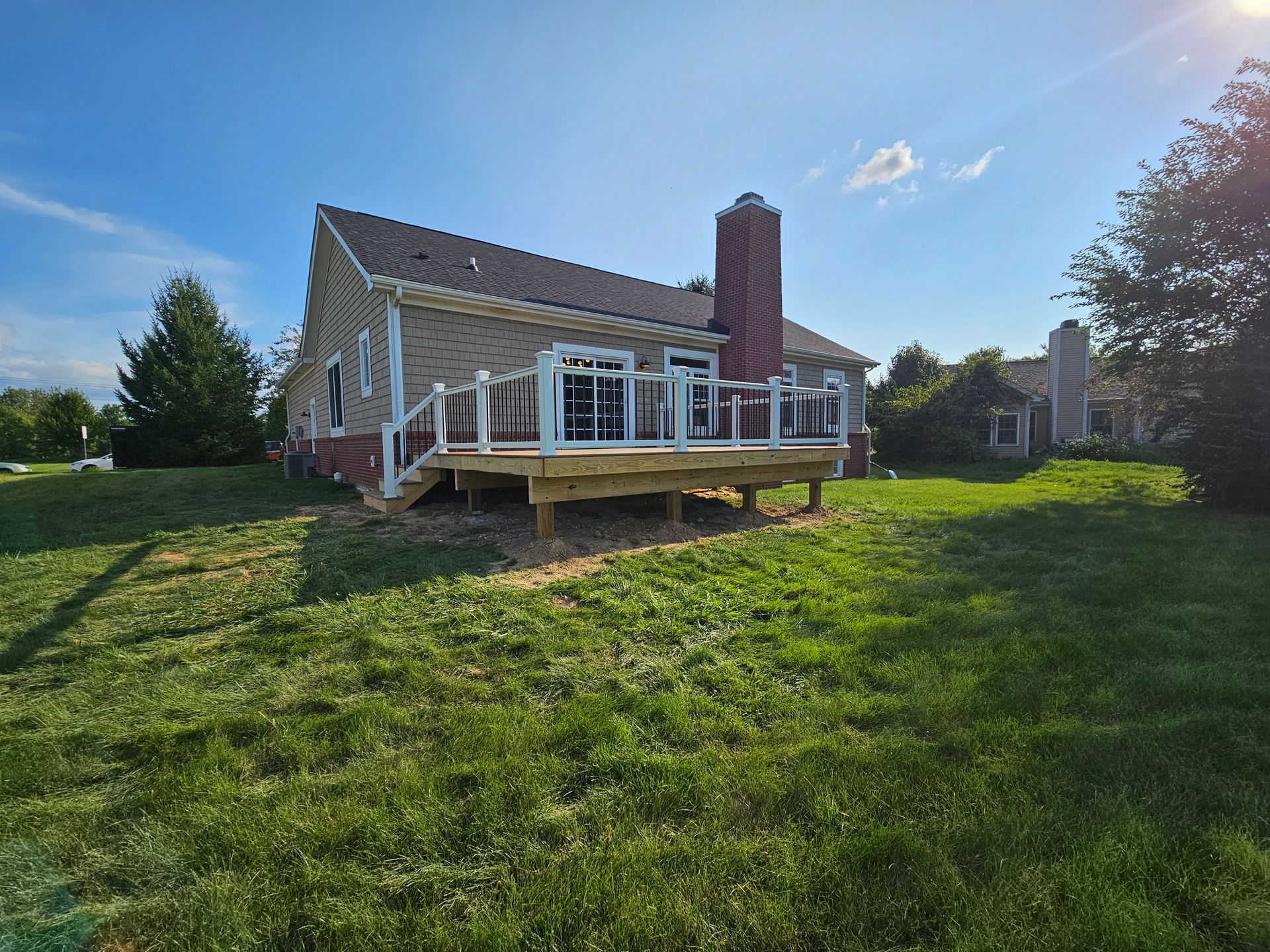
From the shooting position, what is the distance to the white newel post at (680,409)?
20.4 ft

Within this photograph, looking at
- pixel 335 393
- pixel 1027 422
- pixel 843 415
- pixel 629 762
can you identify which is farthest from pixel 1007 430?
pixel 629 762

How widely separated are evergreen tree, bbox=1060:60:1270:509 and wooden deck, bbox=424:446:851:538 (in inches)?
257

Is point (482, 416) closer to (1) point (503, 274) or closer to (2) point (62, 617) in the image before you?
(2) point (62, 617)

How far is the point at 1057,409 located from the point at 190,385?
3402 cm

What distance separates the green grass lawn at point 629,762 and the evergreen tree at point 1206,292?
6275 mm

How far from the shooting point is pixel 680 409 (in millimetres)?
6273

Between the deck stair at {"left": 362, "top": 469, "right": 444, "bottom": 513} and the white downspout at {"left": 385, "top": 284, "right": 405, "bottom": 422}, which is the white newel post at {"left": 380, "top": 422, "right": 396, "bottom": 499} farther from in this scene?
the white downspout at {"left": 385, "top": 284, "right": 405, "bottom": 422}

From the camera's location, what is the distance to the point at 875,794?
187 centimetres

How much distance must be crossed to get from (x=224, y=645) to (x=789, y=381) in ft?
42.4

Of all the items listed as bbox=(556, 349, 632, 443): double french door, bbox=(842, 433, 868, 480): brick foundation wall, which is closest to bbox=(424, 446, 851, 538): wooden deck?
bbox=(556, 349, 632, 443): double french door

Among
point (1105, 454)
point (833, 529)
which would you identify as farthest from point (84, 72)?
point (1105, 454)

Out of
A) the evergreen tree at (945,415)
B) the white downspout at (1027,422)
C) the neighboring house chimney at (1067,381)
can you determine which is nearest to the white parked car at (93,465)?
the evergreen tree at (945,415)

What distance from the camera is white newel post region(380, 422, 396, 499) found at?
7344mm

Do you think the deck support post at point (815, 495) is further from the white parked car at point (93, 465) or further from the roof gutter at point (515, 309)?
the white parked car at point (93, 465)
